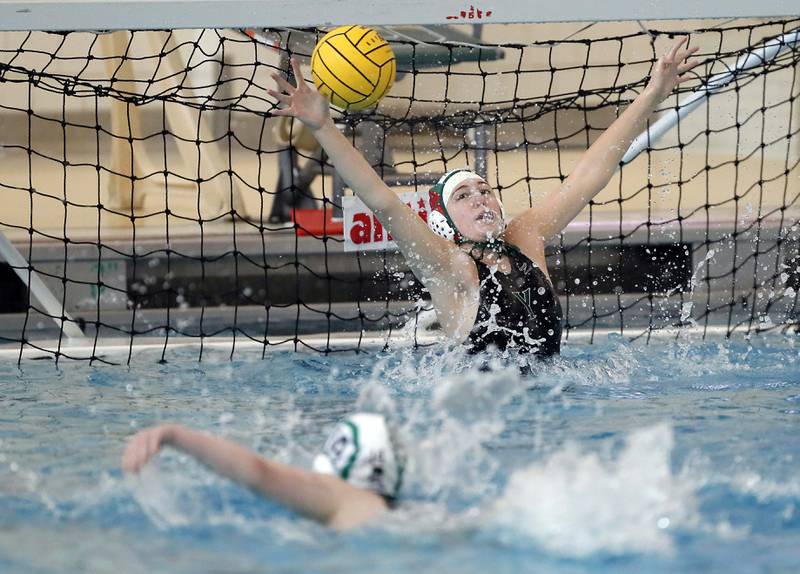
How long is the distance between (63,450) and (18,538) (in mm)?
777

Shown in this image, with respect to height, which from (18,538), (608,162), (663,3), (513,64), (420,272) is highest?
(513,64)

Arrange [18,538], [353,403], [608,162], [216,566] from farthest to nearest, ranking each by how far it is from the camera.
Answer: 1. [608,162]
2. [353,403]
3. [18,538]
4. [216,566]

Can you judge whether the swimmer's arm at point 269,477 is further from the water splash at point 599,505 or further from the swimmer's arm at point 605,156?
the swimmer's arm at point 605,156

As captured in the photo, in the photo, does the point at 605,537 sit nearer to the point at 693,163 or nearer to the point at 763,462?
the point at 763,462

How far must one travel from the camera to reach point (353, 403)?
376 centimetres

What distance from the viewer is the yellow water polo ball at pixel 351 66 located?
390cm

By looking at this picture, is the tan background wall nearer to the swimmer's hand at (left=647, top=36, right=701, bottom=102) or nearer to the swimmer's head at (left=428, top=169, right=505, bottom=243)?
the swimmer's hand at (left=647, top=36, right=701, bottom=102)

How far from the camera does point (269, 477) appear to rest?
2.23 metres

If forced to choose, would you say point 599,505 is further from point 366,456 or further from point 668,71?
point 668,71

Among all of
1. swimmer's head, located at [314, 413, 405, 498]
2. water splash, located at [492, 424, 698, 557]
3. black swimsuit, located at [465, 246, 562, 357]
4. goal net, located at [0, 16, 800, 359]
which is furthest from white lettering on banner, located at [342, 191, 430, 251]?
swimmer's head, located at [314, 413, 405, 498]

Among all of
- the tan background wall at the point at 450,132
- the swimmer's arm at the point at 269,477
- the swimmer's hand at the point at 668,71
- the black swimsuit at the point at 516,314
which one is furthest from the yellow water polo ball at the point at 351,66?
the tan background wall at the point at 450,132

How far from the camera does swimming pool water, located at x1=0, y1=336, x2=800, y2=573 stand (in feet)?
7.29

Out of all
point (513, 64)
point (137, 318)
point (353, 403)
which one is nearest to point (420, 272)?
point (353, 403)

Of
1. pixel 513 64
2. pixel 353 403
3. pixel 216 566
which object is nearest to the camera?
pixel 216 566
